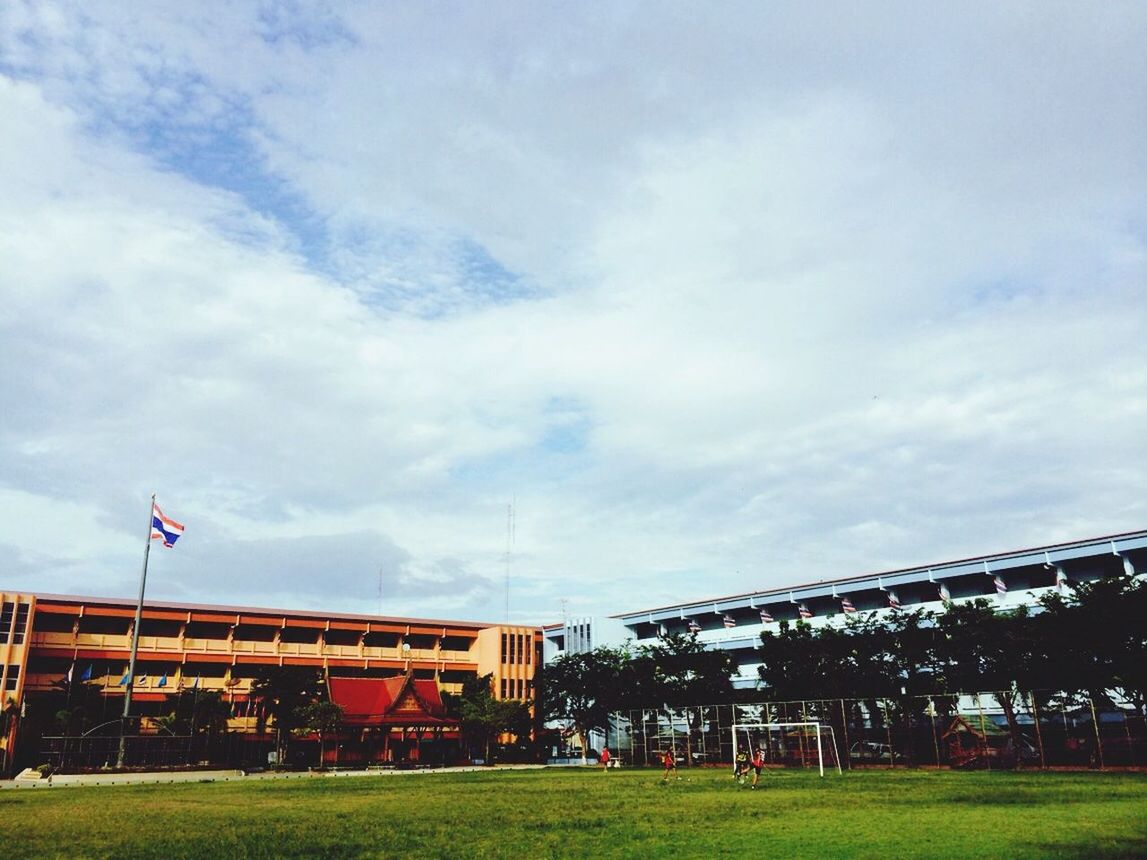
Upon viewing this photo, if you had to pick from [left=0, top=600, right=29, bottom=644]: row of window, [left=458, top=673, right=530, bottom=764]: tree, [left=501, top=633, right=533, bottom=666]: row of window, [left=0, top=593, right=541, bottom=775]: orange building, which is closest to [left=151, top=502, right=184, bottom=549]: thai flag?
[left=0, top=593, right=541, bottom=775]: orange building

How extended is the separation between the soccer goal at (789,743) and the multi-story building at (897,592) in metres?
15.7

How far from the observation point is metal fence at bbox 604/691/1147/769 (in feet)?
156

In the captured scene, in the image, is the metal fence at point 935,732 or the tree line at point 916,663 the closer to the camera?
the metal fence at point 935,732

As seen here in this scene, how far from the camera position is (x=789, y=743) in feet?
202

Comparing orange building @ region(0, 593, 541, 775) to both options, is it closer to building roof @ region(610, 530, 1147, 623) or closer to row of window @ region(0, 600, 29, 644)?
row of window @ region(0, 600, 29, 644)

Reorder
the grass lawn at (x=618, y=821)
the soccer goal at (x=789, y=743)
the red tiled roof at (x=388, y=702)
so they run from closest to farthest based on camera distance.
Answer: the grass lawn at (x=618, y=821)
the soccer goal at (x=789, y=743)
the red tiled roof at (x=388, y=702)

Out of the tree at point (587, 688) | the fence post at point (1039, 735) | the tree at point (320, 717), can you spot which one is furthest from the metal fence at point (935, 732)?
the tree at point (320, 717)

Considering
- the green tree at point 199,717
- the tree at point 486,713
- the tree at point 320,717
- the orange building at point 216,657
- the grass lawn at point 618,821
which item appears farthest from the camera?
the tree at point 486,713

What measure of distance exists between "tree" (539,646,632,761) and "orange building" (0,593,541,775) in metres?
8.64

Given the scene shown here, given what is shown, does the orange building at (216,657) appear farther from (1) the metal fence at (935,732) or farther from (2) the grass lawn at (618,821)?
(2) the grass lawn at (618,821)

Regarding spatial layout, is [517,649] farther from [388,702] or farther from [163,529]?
[163,529]

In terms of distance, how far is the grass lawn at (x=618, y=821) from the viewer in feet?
63.9

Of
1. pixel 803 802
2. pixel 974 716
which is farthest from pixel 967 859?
pixel 974 716

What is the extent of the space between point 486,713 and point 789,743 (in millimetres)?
32092
